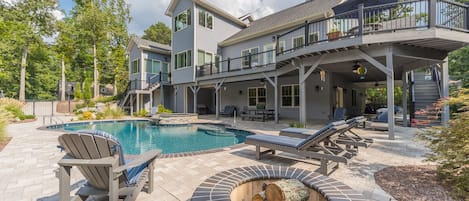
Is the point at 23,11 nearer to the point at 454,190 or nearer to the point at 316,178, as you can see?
the point at 316,178

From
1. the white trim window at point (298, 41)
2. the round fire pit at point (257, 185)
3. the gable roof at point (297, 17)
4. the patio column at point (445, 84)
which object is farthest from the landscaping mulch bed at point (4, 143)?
the patio column at point (445, 84)

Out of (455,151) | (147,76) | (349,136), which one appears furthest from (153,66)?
(455,151)

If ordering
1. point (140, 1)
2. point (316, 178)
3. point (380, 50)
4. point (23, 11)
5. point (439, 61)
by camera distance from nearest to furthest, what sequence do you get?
1. point (316, 178)
2. point (380, 50)
3. point (439, 61)
4. point (23, 11)
5. point (140, 1)

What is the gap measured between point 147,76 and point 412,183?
1798cm

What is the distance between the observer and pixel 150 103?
56.3ft

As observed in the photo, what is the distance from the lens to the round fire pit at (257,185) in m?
2.24

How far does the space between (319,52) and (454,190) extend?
5.86 metres

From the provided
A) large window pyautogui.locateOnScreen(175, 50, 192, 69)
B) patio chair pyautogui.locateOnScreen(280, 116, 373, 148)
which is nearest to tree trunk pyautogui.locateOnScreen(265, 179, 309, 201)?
patio chair pyautogui.locateOnScreen(280, 116, 373, 148)

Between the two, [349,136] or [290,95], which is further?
[290,95]

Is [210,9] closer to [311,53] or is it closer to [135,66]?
[135,66]

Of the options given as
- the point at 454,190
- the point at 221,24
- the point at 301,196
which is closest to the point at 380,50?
the point at 454,190

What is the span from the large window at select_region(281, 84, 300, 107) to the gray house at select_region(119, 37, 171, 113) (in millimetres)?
9710

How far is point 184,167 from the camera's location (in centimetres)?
404

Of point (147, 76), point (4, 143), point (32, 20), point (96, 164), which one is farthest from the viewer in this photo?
point (32, 20)
